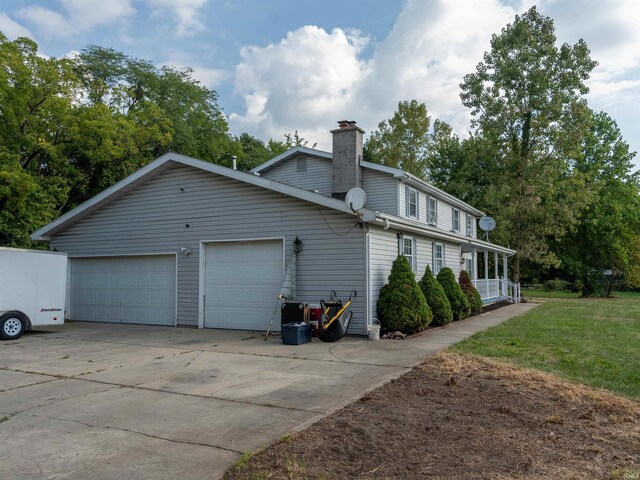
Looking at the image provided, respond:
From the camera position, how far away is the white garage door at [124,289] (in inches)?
560

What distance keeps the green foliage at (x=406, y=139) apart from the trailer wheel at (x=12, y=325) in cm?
2728

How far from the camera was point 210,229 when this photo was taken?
1350cm

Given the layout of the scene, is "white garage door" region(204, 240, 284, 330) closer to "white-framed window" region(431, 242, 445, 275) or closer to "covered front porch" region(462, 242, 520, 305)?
"white-framed window" region(431, 242, 445, 275)

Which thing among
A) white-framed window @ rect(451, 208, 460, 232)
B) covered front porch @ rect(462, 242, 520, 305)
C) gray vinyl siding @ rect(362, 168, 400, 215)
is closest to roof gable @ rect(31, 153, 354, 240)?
gray vinyl siding @ rect(362, 168, 400, 215)

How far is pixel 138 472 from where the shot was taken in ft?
12.4

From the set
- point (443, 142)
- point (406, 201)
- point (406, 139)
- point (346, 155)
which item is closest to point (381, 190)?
point (406, 201)

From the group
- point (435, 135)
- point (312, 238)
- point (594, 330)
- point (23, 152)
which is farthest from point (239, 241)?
point (435, 135)

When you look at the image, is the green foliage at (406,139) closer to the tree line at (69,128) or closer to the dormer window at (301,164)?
the tree line at (69,128)

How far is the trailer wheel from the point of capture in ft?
37.0

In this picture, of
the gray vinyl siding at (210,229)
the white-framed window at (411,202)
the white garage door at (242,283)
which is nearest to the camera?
the gray vinyl siding at (210,229)

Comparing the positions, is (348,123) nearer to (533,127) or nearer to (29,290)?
(29,290)

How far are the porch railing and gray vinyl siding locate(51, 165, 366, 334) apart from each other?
10753 millimetres

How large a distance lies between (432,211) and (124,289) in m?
12.5

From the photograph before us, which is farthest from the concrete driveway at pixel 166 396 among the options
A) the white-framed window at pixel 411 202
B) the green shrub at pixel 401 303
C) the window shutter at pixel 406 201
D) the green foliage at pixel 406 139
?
the green foliage at pixel 406 139
